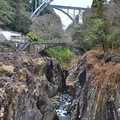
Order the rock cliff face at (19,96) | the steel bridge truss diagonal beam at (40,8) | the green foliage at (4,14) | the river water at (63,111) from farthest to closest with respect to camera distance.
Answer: the steel bridge truss diagonal beam at (40,8)
the green foliage at (4,14)
the river water at (63,111)
the rock cliff face at (19,96)

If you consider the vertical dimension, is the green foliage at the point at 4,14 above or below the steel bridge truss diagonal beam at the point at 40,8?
below

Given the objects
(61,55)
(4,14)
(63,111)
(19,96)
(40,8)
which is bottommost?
(63,111)

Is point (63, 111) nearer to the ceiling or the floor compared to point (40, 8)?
nearer to the floor

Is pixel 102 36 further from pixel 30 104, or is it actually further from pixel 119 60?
pixel 30 104

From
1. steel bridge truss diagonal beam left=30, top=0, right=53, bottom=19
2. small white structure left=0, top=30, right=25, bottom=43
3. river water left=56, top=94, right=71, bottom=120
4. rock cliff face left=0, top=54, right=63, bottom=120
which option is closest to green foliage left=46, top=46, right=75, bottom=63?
small white structure left=0, top=30, right=25, bottom=43

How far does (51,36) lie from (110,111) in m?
39.9

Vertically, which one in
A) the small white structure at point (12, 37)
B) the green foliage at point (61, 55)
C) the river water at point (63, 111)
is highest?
the small white structure at point (12, 37)

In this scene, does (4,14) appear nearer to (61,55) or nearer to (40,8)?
(61,55)

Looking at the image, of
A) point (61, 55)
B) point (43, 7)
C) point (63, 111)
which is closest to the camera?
point (63, 111)

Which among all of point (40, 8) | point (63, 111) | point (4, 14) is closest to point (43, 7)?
point (40, 8)

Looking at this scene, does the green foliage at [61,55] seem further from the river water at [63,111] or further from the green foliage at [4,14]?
the river water at [63,111]

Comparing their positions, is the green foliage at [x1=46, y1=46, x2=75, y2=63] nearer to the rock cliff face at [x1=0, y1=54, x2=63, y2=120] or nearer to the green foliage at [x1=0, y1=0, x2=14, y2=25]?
the green foliage at [x1=0, y1=0, x2=14, y2=25]

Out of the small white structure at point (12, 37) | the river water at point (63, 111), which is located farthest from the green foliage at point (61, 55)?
the river water at point (63, 111)

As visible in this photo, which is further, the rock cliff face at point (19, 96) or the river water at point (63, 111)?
the river water at point (63, 111)
